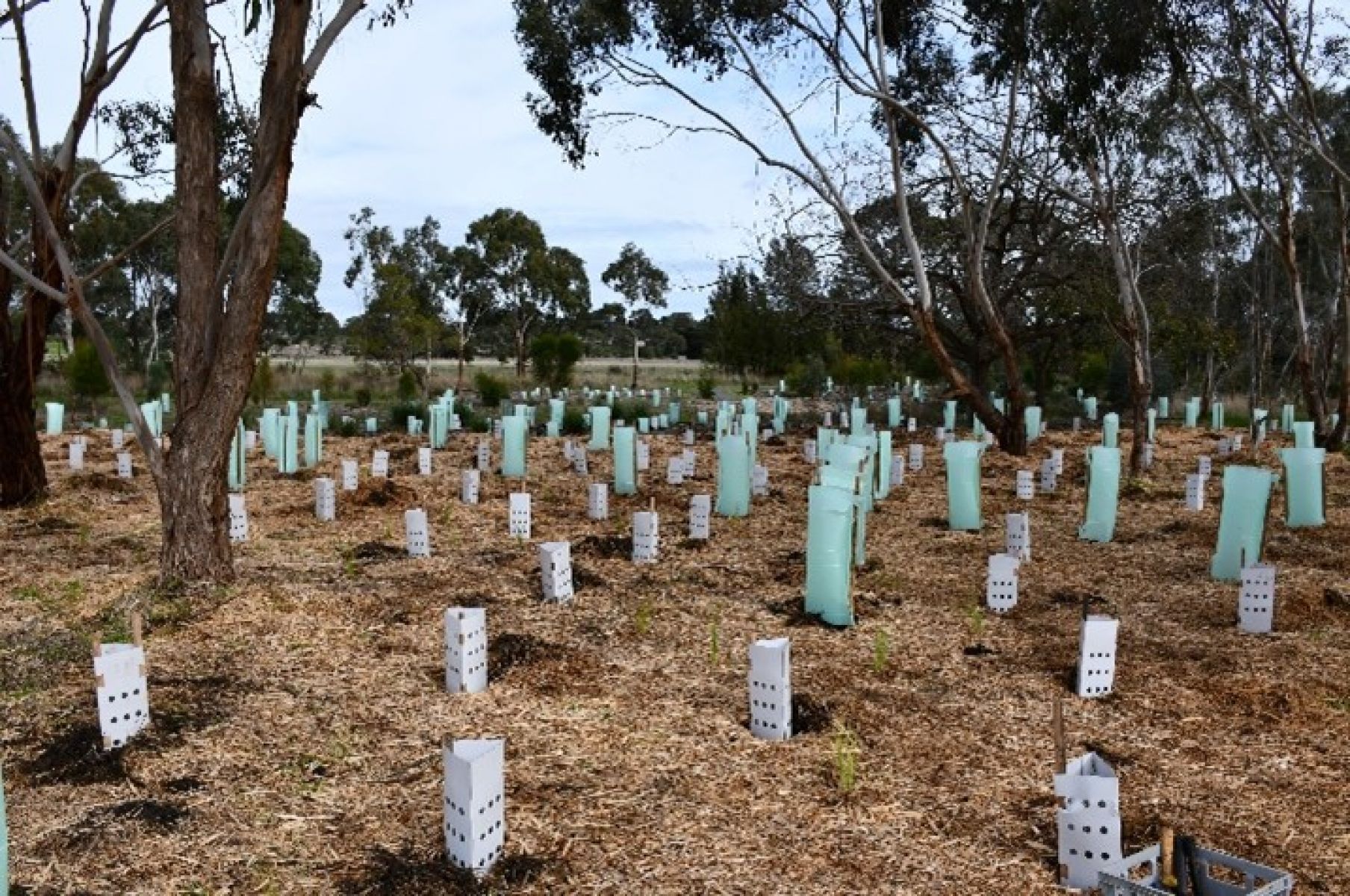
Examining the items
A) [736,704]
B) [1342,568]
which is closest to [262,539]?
[736,704]

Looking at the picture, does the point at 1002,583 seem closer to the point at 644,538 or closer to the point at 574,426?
the point at 644,538

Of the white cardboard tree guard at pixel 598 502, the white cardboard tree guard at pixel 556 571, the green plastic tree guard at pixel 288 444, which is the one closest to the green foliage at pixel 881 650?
the white cardboard tree guard at pixel 556 571

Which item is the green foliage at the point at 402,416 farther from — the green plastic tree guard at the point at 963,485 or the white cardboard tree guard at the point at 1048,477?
the green plastic tree guard at the point at 963,485

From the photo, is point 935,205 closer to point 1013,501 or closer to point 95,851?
point 1013,501

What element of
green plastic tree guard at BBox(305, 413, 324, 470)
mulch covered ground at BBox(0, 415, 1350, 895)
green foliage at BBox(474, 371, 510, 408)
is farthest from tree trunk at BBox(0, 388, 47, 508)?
green foliage at BBox(474, 371, 510, 408)

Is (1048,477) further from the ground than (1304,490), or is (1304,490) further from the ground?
(1304,490)

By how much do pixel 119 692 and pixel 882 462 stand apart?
24.9 ft

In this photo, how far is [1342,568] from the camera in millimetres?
8047

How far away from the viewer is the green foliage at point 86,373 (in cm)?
2200

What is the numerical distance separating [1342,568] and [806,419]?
1481 cm

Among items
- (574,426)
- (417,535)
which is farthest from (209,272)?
(574,426)

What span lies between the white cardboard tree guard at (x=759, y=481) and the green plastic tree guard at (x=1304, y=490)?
452cm

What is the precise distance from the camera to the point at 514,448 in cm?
1277

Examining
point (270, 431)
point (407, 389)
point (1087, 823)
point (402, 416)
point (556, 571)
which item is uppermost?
point (407, 389)
